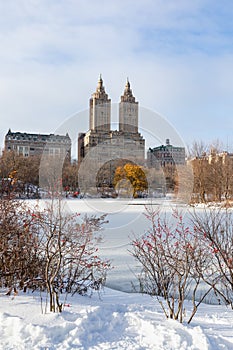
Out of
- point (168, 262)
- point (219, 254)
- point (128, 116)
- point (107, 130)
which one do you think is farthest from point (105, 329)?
point (107, 130)


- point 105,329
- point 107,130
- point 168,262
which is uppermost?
point 107,130

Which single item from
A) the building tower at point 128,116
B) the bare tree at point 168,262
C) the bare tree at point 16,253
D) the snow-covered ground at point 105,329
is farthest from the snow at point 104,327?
the building tower at point 128,116

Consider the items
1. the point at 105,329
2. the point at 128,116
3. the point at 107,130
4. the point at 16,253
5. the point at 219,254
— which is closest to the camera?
the point at 105,329

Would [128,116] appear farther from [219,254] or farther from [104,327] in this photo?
[104,327]

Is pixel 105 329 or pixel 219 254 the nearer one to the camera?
pixel 105 329

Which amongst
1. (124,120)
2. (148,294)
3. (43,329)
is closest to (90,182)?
(124,120)

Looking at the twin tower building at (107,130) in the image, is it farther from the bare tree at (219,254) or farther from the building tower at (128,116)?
the bare tree at (219,254)

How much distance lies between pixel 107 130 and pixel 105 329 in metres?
6.81

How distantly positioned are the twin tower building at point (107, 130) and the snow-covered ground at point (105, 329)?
16.4 ft

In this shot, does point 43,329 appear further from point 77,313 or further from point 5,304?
point 5,304

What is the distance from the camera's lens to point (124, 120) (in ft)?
23.3

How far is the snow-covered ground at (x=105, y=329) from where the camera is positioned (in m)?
1.95

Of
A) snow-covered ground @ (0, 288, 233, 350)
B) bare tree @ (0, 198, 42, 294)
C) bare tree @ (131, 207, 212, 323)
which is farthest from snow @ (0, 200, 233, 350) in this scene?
bare tree @ (131, 207, 212, 323)

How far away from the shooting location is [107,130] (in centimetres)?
858
